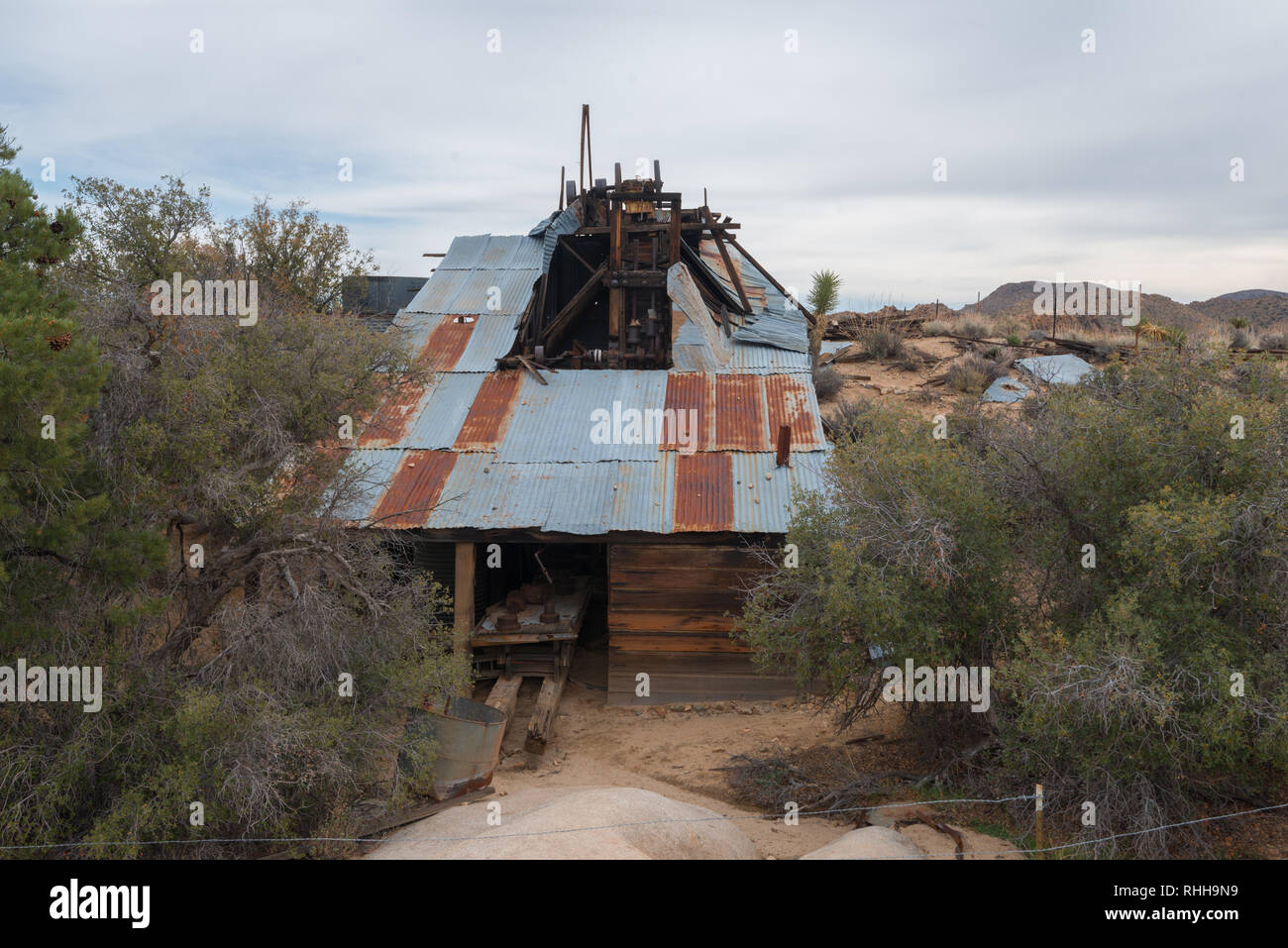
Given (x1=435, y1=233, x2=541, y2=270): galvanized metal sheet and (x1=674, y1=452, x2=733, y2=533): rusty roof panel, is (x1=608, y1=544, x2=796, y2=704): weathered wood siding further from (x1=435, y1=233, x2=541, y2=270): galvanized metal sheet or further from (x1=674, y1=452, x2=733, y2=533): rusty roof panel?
(x1=435, y1=233, x2=541, y2=270): galvanized metal sheet

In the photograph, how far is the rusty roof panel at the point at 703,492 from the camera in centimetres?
1264

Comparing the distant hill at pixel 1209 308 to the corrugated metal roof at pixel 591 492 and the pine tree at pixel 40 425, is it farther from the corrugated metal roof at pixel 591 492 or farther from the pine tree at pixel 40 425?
the pine tree at pixel 40 425

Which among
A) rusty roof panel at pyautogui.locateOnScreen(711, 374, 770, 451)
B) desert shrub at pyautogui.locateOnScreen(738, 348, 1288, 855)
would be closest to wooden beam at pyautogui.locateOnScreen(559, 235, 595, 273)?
rusty roof panel at pyautogui.locateOnScreen(711, 374, 770, 451)

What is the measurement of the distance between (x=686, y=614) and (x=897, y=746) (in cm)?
353

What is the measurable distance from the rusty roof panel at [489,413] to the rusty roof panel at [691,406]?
251 centimetres

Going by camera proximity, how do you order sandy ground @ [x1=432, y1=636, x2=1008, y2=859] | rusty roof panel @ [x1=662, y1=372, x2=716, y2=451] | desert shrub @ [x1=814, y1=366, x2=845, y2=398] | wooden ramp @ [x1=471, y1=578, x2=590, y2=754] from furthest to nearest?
desert shrub @ [x1=814, y1=366, x2=845, y2=398]
rusty roof panel @ [x1=662, y1=372, x2=716, y2=451]
wooden ramp @ [x1=471, y1=578, x2=590, y2=754]
sandy ground @ [x1=432, y1=636, x2=1008, y2=859]

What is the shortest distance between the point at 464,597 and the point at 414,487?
1.69m

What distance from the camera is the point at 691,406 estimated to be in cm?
1488

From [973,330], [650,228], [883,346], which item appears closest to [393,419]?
[650,228]

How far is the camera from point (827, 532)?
9938 millimetres

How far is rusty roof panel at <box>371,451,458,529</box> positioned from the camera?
1254 centimetres

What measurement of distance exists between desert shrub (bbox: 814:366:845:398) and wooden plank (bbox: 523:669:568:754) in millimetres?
12806
